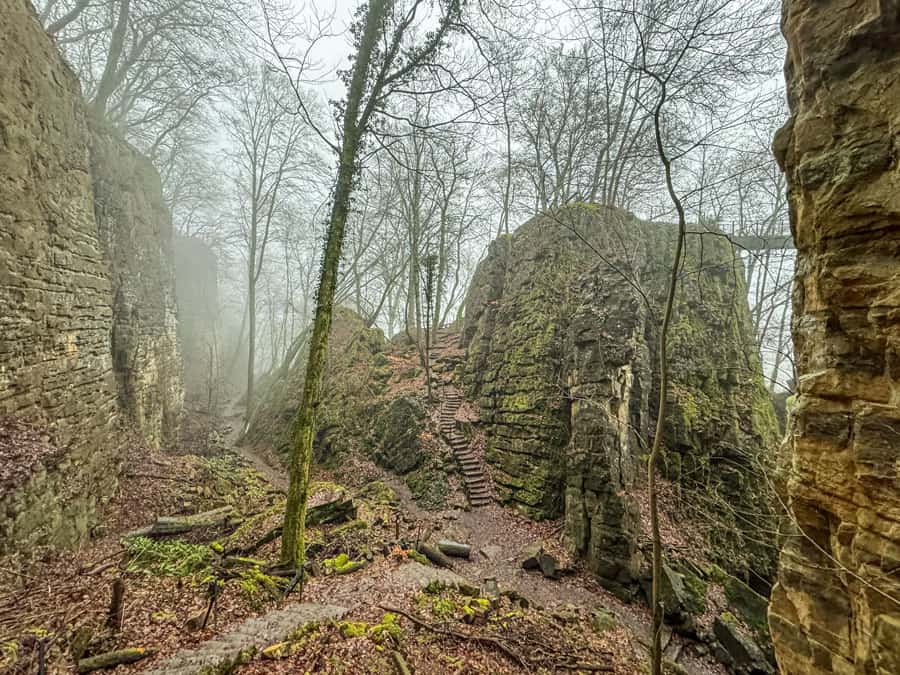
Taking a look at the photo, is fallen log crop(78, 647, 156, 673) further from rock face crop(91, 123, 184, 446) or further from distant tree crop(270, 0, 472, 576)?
rock face crop(91, 123, 184, 446)

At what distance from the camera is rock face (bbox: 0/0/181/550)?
524cm

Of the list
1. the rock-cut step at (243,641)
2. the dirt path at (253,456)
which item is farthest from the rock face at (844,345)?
the dirt path at (253,456)

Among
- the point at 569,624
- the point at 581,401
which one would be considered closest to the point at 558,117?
the point at 581,401

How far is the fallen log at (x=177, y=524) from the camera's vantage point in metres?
6.41

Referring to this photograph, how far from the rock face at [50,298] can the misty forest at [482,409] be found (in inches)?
2.1

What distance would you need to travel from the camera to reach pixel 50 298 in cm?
610

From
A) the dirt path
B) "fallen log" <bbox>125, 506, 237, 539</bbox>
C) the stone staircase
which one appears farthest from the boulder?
the dirt path

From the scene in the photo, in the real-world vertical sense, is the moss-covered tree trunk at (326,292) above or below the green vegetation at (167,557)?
above

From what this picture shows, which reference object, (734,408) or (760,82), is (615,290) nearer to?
(734,408)

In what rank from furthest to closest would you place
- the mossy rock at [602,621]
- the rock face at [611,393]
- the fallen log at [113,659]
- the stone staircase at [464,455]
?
the stone staircase at [464,455]
the rock face at [611,393]
the mossy rock at [602,621]
the fallen log at [113,659]

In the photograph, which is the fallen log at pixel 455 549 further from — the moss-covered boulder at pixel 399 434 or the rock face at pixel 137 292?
the rock face at pixel 137 292

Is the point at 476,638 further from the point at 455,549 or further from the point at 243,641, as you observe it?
the point at 455,549

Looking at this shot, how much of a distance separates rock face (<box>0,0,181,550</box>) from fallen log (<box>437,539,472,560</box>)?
6958 mm

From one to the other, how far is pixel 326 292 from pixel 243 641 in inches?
189
